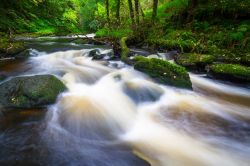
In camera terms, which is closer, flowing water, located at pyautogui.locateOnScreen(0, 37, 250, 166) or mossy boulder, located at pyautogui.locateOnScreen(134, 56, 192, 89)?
flowing water, located at pyautogui.locateOnScreen(0, 37, 250, 166)

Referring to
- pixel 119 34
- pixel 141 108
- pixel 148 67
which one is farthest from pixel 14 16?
pixel 141 108

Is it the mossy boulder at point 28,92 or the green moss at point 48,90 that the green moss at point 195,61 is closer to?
the green moss at point 48,90

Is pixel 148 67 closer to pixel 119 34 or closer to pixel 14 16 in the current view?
pixel 119 34

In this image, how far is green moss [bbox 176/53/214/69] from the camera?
8.96 metres

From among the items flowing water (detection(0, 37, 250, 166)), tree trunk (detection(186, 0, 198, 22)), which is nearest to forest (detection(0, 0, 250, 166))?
flowing water (detection(0, 37, 250, 166))

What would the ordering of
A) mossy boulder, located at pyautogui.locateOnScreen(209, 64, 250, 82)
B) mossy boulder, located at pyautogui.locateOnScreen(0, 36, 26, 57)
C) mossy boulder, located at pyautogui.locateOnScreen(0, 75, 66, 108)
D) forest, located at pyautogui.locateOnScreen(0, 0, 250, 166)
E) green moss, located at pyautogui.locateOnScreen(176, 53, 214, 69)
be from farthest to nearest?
mossy boulder, located at pyautogui.locateOnScreen(0, 36, 26, 57), green moss, located at pyautogui.locateOnScreen(176, 53, 214, 69), mossy boulder, located at pyautogui.locateOnScreen(209, 64, 250, 82), mossy boulder, located at pyautogui.locateOnScreen(0, 75, 66, 108), forest, located at pyautogui.locateOnScreen(0, 0, 250, 166)

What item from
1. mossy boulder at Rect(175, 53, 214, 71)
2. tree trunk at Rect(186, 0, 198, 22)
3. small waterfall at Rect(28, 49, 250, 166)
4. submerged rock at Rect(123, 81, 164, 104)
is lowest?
small waterfall at Rect(28, 49, 250, 166)

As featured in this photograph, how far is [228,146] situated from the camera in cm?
470

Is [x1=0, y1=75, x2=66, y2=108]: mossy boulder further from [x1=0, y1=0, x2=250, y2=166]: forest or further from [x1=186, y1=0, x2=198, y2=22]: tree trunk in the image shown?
[x1=186, y1=0, x2=198, y2=22]: tree trunk

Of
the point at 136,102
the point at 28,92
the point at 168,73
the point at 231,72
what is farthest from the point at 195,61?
the point at 28,92

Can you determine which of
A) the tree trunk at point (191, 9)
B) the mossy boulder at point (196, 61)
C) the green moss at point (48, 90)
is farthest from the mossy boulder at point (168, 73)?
the tree trunk at point (191, 9)

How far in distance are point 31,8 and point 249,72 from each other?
27444mm

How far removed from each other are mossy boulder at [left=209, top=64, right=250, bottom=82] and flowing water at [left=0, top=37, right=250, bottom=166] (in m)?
0.32

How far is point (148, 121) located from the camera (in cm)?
578
